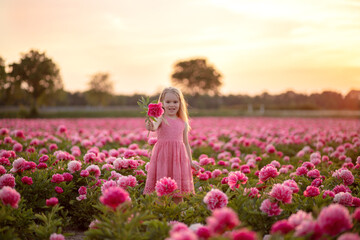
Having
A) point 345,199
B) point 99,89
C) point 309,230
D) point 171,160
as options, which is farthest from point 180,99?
point 99,89

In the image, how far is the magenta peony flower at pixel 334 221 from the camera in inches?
65.3

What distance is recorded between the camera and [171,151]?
11.8ft

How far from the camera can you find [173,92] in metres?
3.73

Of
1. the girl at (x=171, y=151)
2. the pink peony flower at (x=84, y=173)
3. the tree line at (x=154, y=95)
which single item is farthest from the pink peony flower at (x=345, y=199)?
the tree line at (x=154, y=95)

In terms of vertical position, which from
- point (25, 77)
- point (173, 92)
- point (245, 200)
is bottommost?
point (245, 200)

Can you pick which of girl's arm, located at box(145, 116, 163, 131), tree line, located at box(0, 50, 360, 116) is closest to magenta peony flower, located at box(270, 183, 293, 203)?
girl's arm, located at box(145, 116, 163, 131)

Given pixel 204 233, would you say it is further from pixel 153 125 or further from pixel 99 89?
pixel 99 89

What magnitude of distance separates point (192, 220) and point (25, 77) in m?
22.2

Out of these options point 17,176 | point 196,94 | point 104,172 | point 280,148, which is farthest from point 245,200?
point 196,94

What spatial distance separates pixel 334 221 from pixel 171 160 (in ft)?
7.08

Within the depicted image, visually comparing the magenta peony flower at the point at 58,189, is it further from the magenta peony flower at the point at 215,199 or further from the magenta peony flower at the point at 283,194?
the magenta peony flower at the point at 283,194

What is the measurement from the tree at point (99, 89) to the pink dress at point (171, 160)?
145ft

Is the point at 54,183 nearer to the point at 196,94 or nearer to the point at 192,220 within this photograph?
the point at 192,220

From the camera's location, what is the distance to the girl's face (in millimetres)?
3695
